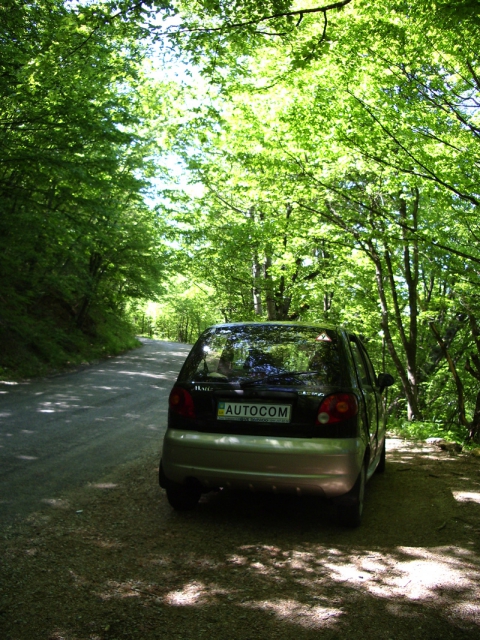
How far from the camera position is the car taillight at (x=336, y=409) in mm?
4293

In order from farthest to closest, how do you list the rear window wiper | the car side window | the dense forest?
1. the dense forest
2. the car side window
3. the rear window wiper

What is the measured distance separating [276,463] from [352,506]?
784 millimetres

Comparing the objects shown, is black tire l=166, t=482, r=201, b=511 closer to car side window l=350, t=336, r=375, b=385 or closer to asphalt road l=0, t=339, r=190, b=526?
asphalt road l=0, t=339, r=190, b=526

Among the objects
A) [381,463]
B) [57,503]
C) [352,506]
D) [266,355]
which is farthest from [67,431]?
[352,506]

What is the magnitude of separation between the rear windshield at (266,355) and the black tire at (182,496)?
38.8 inches

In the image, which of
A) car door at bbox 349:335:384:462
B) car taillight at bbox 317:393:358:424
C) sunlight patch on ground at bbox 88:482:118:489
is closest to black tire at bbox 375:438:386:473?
car door at bbox 349:335:384:462

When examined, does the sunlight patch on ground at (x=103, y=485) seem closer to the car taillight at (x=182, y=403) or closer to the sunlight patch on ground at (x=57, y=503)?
the sunlight patch on ground at (x=57, y=503)

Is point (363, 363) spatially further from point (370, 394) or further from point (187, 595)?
point (187, 595)

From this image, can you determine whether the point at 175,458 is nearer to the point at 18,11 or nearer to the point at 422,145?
the point at 422,145

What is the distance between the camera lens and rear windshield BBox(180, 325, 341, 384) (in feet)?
15.1

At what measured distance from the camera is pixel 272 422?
4.35 m

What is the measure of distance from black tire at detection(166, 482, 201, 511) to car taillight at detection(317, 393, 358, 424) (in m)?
1.40

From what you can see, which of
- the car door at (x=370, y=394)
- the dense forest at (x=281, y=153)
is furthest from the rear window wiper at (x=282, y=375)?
the dense forest at (x=281, y=153)

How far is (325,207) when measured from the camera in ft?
42.8
